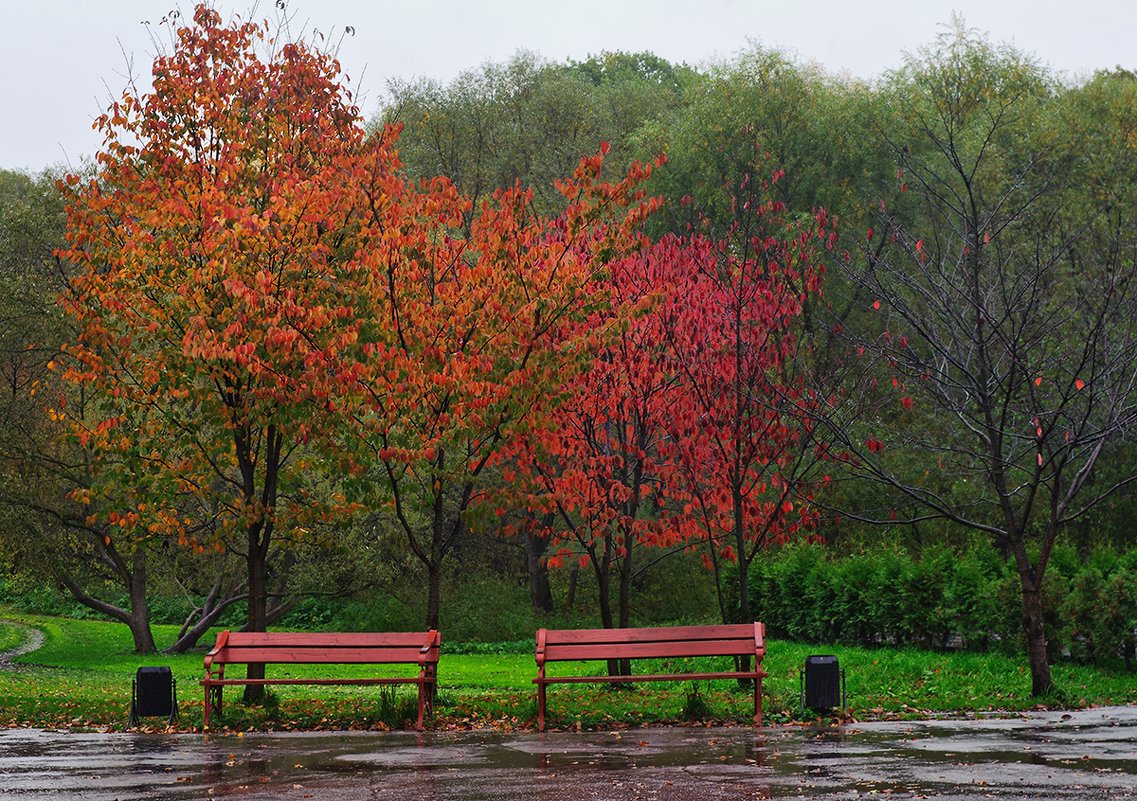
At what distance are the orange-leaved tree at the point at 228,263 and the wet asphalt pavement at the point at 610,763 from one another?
4405mm

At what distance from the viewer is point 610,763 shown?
32.4 feet

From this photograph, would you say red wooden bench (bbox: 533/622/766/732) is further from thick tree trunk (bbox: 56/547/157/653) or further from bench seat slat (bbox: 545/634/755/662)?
thick tree trunk (bbox: 56/547/157/653)

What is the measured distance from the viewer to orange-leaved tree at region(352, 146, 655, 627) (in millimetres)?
14828

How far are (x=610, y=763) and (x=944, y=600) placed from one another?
1215 cm

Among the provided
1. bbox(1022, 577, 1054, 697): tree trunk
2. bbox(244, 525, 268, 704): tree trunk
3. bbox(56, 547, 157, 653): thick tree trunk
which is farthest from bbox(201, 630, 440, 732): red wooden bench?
bbox(56, 547, 157, 653): thick tree trunk

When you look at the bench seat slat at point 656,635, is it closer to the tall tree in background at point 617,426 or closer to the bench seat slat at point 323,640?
the bench seat slat at point 323,640

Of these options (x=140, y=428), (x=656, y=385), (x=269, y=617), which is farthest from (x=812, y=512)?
(x=269, y=617)

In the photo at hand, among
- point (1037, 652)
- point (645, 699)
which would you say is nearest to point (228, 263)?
point (645, 699)

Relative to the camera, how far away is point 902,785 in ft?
27.6

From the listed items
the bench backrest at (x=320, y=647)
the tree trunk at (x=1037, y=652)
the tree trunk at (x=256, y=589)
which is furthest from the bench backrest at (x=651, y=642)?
the tree trunk at (x=256, y=589)

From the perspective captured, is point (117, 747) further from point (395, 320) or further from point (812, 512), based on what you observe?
point (812, 512)

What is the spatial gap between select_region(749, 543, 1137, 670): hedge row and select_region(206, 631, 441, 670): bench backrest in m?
9.79

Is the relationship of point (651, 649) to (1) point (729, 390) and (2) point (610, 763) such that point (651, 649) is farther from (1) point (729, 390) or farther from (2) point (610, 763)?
(1) point (729, 390)

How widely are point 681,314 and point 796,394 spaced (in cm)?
220
